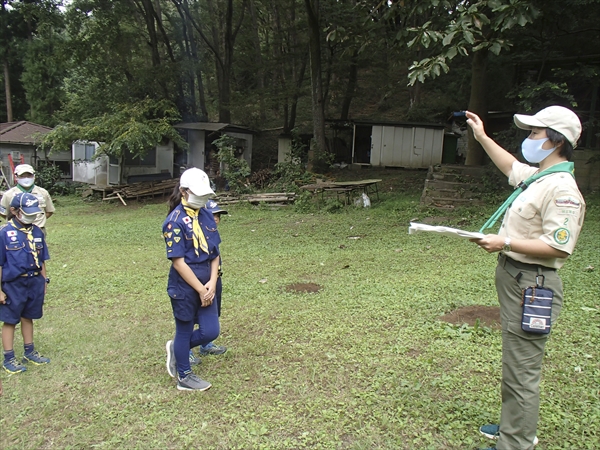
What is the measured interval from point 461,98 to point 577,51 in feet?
28.6

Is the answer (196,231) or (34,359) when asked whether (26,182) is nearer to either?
(34,359)

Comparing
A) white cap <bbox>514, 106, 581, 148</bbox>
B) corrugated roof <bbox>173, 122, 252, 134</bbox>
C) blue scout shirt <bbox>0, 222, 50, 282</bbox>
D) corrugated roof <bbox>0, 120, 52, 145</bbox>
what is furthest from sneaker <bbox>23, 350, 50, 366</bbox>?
corrugated roof <bbox>0, 120, 52, 145</bbox>

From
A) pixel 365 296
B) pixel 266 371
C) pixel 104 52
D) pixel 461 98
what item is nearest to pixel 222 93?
pixel 104 52

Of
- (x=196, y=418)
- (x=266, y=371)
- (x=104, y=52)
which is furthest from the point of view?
(x=104, y=52)

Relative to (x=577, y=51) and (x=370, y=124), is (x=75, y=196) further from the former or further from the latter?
(x=577, y=51)

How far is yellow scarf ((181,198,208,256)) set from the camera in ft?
10.4

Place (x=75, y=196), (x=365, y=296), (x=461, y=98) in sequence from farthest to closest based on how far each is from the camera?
(x=461, y=98) < (x=75, y=196) < (x=365, y=296)

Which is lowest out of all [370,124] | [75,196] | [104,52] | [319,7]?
[75,196]

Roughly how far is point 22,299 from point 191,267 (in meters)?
1.68

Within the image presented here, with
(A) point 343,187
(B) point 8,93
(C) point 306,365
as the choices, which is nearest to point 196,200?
(C) point 306,365

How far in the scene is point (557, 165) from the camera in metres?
2.20

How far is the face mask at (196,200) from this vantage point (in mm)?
3131

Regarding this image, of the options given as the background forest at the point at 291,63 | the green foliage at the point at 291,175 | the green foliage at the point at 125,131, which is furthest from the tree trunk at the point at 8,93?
the green foliage at the point at 291,175

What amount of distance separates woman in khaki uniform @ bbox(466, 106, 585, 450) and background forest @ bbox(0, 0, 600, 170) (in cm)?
488
